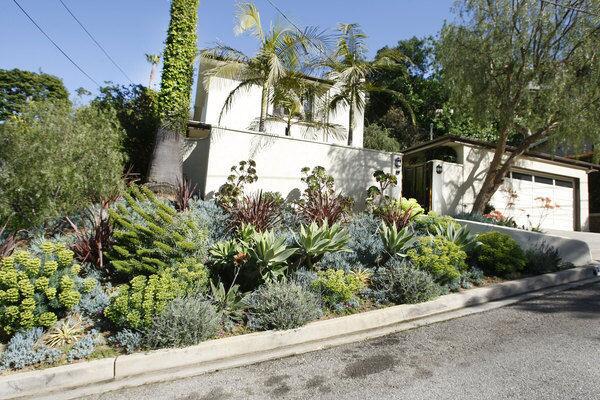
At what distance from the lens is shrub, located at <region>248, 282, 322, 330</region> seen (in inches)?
176

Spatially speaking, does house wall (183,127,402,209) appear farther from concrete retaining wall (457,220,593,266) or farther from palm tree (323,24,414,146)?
concrete retaining wall (457,220,593,266)

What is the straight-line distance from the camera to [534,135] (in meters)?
11.9

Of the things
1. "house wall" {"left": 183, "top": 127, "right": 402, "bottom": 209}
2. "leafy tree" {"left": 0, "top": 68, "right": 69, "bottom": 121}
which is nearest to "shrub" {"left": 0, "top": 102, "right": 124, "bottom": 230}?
"house wall" {"left": 183, "top": 127, "right": 402, "bottom": 209}

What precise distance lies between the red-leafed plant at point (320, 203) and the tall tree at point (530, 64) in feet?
17.5

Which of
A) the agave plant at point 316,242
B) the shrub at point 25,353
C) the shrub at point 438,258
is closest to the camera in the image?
the shrub at point 25,353

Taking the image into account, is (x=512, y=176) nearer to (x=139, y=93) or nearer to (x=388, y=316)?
(x=388, y=316)

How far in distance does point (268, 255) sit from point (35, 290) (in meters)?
2.56

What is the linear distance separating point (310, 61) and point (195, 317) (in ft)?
29.3

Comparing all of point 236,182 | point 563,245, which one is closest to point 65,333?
point 236,182

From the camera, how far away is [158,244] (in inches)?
190

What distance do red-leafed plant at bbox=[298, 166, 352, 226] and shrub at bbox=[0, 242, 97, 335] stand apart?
4399 mm

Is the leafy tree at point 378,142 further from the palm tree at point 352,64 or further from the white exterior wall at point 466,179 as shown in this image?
the palm tree at point 352,64

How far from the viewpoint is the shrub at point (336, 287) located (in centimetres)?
496

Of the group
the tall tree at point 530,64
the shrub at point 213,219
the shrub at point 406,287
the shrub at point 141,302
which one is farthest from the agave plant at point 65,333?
the tall tree at point 530,64
